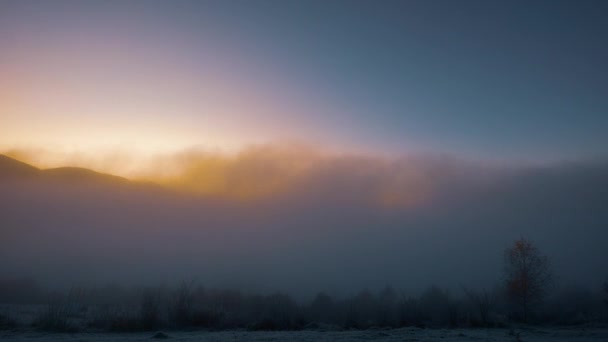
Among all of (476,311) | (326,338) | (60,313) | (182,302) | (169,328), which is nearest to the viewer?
(326,338)

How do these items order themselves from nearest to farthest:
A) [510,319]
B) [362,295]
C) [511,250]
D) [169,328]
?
[169,328]
[510,319]
[511,250]
[362,295]

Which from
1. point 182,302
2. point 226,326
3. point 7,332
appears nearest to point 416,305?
point 226,326

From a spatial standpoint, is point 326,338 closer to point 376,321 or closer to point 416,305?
point 376,321

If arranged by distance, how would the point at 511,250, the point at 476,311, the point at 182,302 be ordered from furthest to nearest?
the point at 511,250, the point at 476,311, the point at 182,302

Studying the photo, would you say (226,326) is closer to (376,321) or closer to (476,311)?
(376,321)

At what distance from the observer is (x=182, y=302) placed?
50.1m

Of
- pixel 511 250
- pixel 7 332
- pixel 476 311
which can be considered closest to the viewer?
pixel 7 332

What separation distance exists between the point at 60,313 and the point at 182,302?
13076mm

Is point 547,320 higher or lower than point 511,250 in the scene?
lower

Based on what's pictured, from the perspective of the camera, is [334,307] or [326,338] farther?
[334,307]

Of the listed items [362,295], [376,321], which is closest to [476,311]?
[376,321]

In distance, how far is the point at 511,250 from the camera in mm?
65875

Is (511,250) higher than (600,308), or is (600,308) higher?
(511,250)

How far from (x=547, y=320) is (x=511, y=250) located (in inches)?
497
